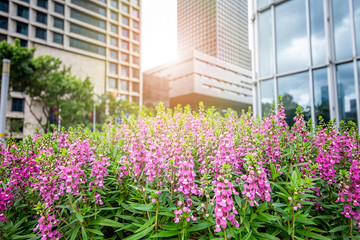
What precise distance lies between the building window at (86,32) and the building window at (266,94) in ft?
144

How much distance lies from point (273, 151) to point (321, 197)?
85 centimetres

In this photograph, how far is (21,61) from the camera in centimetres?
2214

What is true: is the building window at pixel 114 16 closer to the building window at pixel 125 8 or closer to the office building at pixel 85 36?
the office building at pixel 85 36

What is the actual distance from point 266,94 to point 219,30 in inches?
4711

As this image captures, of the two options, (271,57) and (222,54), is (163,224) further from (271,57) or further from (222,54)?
(222,54)

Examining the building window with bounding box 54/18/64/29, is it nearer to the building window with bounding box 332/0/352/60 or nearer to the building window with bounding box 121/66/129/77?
the building window with bounding box 121/66/129/77

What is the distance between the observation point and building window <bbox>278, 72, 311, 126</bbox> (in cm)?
1345

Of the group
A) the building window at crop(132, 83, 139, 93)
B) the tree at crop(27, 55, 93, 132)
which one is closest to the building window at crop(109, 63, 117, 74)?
the building window at crop(132, 83, 139, 93)

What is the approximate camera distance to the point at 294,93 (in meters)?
14.0

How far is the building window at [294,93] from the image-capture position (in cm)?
1345

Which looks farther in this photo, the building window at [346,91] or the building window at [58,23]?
the building window at [58,23]

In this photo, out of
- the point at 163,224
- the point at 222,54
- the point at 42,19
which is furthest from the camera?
the point at 222,54

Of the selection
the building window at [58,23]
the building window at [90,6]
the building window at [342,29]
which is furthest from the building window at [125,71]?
the building window at [342,29]

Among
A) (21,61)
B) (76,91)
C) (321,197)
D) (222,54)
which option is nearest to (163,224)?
(321,197)
